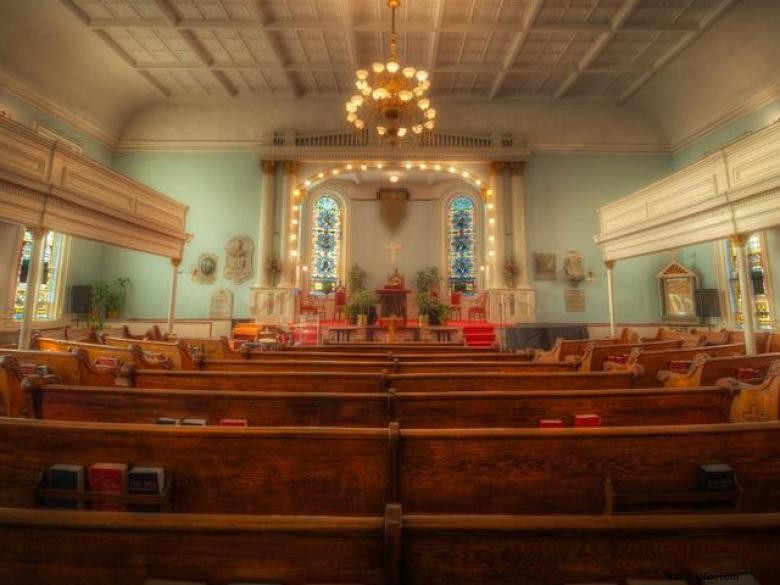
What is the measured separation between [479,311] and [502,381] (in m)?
8.36

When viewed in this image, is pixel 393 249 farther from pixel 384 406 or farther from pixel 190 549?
pixel 190 549

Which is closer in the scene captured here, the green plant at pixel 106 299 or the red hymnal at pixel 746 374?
the red hymnal at pixel 746 374

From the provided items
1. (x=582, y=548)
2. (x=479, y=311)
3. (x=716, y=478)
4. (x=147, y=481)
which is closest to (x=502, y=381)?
(x=716, y=478)

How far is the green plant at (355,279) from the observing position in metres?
13.0

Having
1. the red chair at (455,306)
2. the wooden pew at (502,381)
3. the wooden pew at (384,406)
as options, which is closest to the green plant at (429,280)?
the red chair at (455,306)

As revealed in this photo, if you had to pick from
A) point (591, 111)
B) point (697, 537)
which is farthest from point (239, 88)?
point (697, 537)

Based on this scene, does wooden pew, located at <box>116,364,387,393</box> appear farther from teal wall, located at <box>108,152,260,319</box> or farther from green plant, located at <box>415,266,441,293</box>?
green plant, located at <box>415,266,441,293</box>

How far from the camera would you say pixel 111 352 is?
372cm

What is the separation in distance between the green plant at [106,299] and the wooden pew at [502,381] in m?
9.36

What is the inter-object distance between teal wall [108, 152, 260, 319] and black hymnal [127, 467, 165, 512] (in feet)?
30.6

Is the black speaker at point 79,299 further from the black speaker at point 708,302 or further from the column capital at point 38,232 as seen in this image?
the black speaker at point 708,302

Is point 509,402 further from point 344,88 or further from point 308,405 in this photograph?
point 344,88

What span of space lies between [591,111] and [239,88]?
9638 millimetres

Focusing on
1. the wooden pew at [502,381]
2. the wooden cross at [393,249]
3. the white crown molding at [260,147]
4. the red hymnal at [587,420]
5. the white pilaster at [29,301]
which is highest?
the white crown molding at [260,147]
